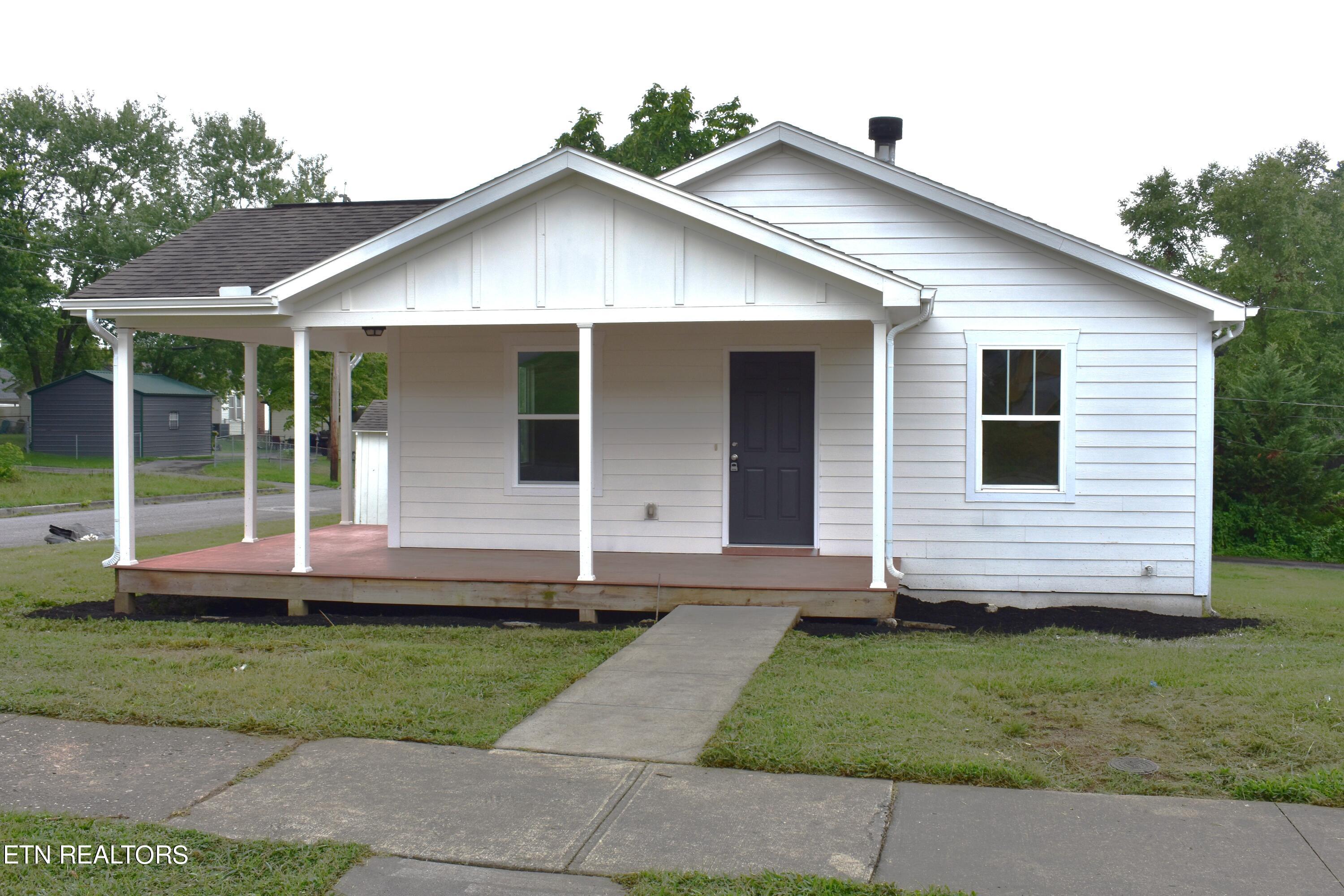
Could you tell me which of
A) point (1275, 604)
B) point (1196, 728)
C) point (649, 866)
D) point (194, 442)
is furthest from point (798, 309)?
point (194, 442)

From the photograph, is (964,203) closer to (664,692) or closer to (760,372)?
(760,372)

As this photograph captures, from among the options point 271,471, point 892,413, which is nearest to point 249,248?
point 892,413

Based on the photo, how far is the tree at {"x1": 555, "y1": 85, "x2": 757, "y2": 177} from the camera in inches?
1159

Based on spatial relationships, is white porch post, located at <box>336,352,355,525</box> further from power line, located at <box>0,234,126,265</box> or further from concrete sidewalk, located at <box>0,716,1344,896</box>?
power line, located at <box>0,234,126,265</box>

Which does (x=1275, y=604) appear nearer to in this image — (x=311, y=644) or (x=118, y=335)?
(x=311, y=644)

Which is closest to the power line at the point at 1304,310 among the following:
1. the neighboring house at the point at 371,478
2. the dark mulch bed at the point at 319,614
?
the neighboring house at the point at 371,478

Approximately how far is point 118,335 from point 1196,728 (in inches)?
358

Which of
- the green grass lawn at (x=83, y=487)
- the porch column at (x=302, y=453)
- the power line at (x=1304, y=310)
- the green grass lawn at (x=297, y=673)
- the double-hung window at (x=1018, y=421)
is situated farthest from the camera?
the power line at (x=1304, y=310)

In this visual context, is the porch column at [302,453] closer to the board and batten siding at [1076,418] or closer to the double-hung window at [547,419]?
the double-hung window at [547,419]

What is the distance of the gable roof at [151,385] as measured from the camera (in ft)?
119

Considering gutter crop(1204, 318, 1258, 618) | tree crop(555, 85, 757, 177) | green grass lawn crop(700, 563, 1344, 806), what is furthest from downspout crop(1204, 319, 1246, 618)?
tree crop(555, 85, 757, 177)

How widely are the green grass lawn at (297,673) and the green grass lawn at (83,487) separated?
15564mm

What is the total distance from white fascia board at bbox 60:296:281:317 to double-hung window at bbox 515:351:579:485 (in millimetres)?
2722

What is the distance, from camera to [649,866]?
4.00 m
